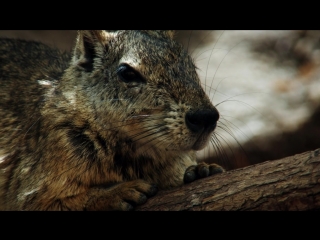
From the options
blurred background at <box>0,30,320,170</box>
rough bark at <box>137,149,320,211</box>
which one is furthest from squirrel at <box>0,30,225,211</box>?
blurred background at <box>0,30,320,170</box>

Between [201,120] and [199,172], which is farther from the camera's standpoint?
[199,172]

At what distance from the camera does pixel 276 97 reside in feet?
24.1

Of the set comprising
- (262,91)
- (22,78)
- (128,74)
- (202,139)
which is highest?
(262,91)

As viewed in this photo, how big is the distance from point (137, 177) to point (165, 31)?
1.42 meters

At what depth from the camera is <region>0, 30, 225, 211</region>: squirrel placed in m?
3.94

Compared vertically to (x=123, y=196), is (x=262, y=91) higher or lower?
higher

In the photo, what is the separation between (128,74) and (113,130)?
488 mm

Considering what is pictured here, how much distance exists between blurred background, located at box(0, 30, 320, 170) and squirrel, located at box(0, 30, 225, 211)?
8.24 ft

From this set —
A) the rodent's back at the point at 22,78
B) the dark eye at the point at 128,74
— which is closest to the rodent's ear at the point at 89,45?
the dark eye at the point at 128,74

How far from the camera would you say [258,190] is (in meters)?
3.43

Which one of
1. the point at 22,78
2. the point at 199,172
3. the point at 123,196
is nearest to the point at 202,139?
the point at 199,172

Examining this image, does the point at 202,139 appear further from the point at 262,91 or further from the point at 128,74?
the point at 262,91

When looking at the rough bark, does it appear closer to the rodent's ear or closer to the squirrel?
the squirrel
